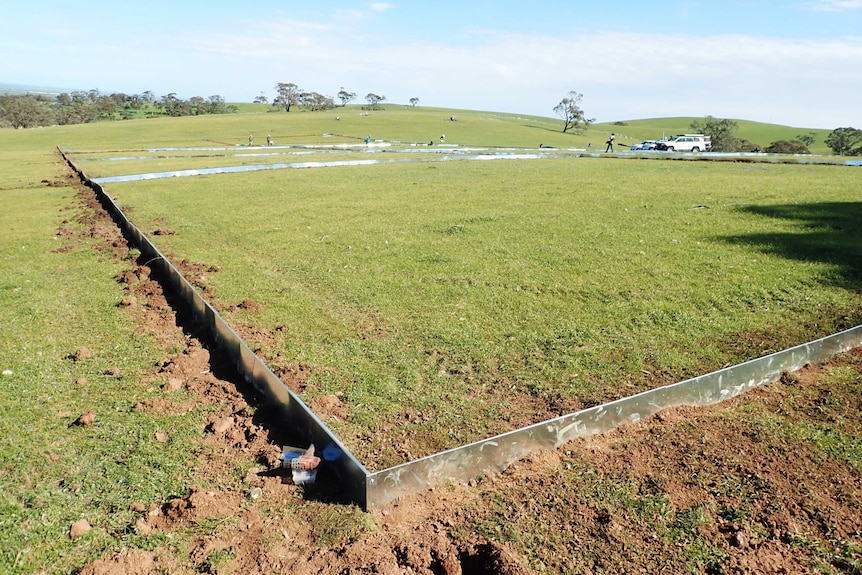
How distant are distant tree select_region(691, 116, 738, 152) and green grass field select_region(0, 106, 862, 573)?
50.5 m

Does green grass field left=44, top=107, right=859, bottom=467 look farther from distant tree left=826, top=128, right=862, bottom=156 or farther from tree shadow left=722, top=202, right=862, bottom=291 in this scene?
distant tree left=826, top=128, right=862, bottom=156

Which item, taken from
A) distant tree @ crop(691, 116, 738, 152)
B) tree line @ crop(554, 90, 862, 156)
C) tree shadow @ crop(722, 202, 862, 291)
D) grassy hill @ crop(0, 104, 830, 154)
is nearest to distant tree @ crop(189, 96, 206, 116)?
grassy hill @ crop(0, 104, 830, 154)

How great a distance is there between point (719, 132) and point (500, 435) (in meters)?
70.1

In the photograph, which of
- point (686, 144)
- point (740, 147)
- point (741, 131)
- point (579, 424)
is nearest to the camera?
point (579, 424)

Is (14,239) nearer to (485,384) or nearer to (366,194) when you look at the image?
(366,194)

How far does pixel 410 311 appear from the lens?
22.2ft

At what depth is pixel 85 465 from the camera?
3.92m

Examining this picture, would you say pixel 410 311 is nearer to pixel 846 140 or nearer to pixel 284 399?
pixel 284 399

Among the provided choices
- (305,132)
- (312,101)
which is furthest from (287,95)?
(305,132)

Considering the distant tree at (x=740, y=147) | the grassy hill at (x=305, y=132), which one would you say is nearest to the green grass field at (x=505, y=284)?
the grassy hill at (x=305, y=132)

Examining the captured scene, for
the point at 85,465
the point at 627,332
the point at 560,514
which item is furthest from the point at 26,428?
the point at 627,332

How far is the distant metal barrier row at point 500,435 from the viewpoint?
359 centimetres

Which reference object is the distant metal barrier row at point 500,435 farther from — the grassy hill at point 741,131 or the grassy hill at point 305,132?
the grassy hill at point 741,131

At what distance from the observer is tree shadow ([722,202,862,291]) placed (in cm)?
830
